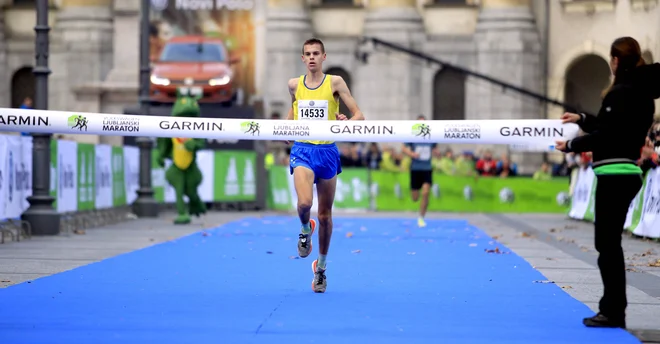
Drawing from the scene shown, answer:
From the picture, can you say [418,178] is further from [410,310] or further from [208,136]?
[410,310]

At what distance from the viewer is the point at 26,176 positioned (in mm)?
18172

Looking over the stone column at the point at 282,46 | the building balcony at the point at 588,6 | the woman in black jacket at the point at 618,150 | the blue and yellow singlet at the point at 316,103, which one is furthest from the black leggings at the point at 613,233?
the building balcony at the point at 588,6

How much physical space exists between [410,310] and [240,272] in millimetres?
3434

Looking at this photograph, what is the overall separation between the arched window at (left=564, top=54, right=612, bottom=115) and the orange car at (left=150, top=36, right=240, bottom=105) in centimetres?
1276

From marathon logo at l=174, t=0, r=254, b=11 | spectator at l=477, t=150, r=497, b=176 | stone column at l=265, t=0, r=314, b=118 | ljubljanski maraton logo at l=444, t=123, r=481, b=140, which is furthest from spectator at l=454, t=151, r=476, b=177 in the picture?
ljubljanski maraton logo at l=444, t=123, r=481, b=140

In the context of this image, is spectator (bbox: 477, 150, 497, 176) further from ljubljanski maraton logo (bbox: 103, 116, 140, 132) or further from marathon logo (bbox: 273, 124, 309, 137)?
marathon logo (bbox: 273, 124, 309, 137)

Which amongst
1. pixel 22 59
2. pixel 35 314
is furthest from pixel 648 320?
pixel 22 59

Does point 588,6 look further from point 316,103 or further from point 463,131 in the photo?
point 316,103

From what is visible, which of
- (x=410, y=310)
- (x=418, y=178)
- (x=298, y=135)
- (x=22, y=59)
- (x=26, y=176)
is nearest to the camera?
(x=410, y=310)

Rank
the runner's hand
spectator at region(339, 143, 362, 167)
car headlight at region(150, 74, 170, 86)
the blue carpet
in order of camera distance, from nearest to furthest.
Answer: the blue carpet, the runner's hand, spectator at region(339, 143, 362, 167), car headlight at region(150, 74, 170, 86)

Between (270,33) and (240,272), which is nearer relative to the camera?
(240,272)

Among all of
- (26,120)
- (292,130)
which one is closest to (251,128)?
(292,130)

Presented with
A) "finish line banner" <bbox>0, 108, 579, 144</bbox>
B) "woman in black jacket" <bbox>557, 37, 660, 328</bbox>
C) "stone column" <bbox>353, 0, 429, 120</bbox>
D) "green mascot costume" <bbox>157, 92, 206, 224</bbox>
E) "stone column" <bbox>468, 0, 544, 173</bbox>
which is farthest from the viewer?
"stone column" <bbox>353, 0, 429, 120</bbox>

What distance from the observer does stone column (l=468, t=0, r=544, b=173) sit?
1599 inches
